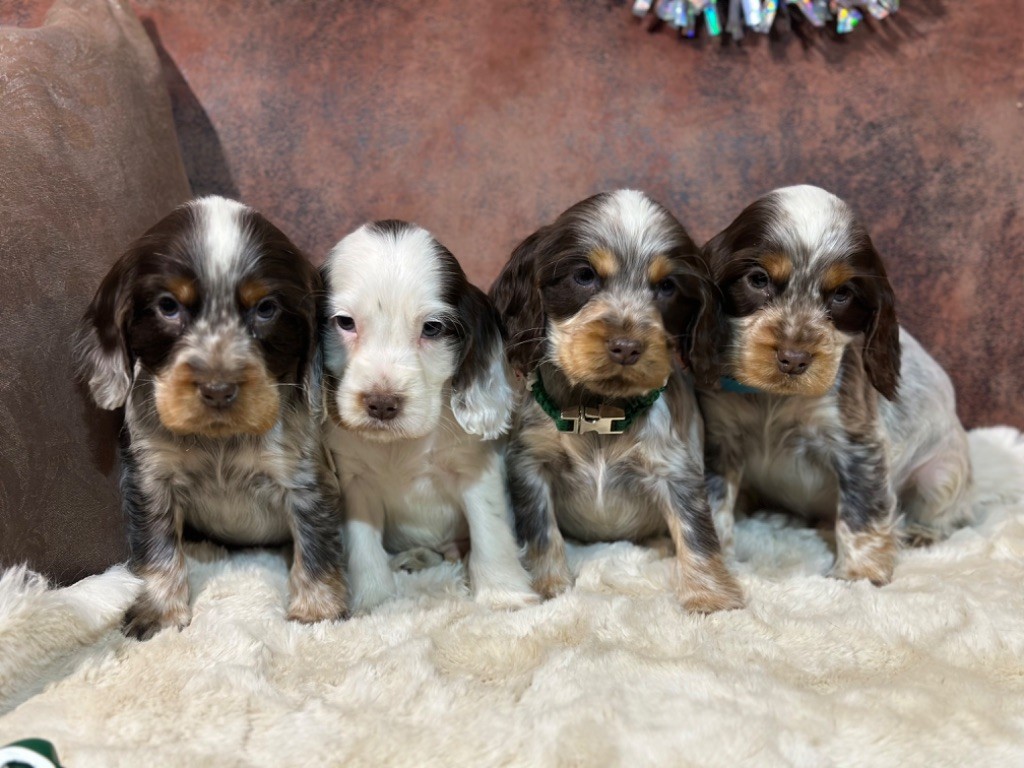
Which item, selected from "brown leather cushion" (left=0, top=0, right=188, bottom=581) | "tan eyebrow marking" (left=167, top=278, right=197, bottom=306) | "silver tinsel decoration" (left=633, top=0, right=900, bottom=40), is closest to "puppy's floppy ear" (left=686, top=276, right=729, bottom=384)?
"tan eyebrow marking" (left=167, top=278, right=197, bottom=306)

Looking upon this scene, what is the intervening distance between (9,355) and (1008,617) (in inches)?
111

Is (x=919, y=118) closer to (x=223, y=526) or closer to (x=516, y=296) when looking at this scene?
(x=516, y=296)

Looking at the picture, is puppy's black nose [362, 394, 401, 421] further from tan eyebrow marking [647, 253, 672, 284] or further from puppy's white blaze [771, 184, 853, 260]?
puppy's white blaze [771, 184, 853, 260]

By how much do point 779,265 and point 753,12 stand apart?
154 cm

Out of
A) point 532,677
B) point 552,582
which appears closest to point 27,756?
point 532,677

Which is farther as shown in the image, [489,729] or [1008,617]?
[1008,617]

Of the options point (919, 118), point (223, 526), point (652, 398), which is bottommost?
point (223, 526)

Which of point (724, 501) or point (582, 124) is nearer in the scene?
point (724, 501)

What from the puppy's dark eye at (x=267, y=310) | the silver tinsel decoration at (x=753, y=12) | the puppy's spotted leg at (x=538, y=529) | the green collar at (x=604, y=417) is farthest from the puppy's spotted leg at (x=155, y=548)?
the silver tinsel decoration at (x=753, y=12)

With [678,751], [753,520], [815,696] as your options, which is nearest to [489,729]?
[678,751]

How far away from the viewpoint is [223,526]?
9.83 ft

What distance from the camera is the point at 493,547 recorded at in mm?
2934

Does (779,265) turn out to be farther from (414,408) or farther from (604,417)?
(414,408)

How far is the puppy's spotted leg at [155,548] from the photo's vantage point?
8.59ft
